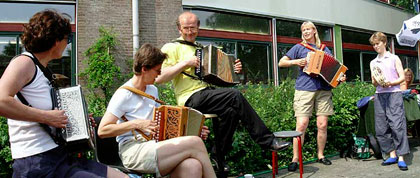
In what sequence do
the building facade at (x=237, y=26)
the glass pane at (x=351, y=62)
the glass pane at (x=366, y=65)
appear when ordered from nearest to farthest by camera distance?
the building facade at (x=237, y=26) < the glass pane at (x=351, y=62) < the glass pane at (x=366, y=65)

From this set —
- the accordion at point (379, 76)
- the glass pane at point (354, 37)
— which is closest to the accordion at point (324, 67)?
the accordion at point (379, 76)

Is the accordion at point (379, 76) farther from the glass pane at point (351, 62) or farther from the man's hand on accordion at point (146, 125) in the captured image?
the glass pane at point (351, 62)

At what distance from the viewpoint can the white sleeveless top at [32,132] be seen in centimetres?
205

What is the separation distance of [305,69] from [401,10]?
14.7m

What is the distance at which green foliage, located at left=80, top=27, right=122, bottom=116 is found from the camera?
833 centimetres

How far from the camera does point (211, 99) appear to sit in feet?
11.8

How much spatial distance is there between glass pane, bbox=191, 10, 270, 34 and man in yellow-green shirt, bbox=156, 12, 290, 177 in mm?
6326

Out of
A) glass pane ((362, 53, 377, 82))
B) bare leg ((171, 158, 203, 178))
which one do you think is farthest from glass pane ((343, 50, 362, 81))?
bare leg ((171, 158, 203, 178))

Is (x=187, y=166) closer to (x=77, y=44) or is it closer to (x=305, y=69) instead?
(x=305, y=69)

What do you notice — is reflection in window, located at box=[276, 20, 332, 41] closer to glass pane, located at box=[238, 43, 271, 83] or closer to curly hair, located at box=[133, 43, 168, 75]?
glass pane, located at box=[238, 43, 271, 83]

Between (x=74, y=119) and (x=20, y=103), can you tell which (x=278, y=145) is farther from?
(x=20, y=103)

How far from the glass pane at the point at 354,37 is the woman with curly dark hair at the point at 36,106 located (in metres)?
13.6

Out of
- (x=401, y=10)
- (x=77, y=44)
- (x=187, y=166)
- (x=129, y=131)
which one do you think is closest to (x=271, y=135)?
(x=187, y=166)

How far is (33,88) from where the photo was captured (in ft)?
6.81
